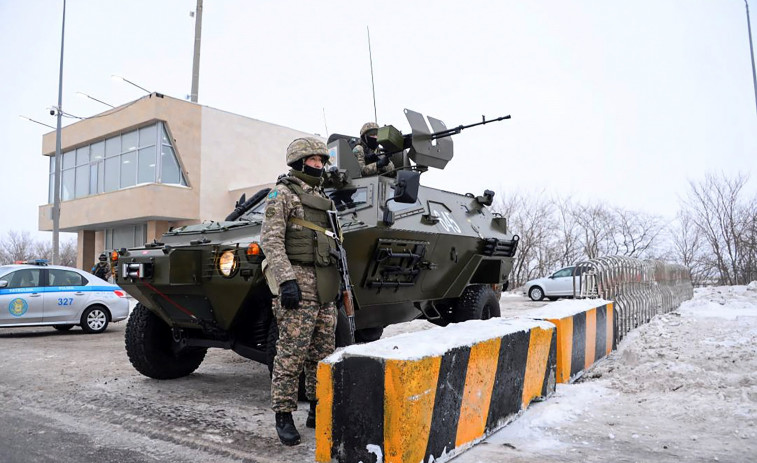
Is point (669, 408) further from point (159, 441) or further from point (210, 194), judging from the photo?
point (210, 194)

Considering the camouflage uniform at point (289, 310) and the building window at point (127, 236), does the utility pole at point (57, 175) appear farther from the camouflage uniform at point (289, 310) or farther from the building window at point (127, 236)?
the camouflage uniform at point (289, 310)

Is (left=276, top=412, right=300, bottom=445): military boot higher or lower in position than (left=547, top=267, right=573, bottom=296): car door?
lower

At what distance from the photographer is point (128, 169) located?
2088 cm

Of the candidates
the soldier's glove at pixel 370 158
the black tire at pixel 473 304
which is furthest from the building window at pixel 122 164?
A: the black tire at pixel 473 304

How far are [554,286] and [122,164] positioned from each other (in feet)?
49.2

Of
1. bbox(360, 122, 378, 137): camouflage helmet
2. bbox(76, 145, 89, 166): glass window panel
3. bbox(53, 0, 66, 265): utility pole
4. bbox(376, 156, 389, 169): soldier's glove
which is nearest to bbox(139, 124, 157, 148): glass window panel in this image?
bbox(53, 0, 66, 265): utility pole

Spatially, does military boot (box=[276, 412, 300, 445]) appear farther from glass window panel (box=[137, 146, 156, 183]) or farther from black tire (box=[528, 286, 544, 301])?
glass window panel (box=[137, 146, 156, 183])

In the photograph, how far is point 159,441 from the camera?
3627mm

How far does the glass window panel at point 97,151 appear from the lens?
22141 mm

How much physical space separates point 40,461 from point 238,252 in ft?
5.54

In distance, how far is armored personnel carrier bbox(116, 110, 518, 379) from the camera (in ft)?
14.5

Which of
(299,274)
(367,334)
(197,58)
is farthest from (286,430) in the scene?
(197,58)

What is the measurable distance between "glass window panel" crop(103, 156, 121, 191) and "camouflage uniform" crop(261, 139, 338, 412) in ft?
64.2

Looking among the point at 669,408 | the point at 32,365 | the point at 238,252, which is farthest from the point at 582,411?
the point at 32,365
